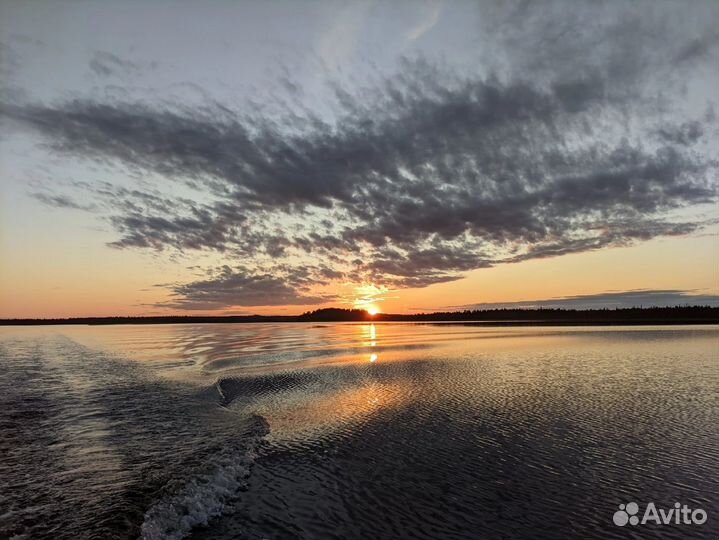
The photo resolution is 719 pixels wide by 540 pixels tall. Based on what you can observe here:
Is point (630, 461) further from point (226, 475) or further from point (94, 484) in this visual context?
point (94, 484)

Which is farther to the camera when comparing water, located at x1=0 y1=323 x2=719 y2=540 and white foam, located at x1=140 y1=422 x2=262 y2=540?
water, located at x1=0 y1=323 x2=719 y2=540

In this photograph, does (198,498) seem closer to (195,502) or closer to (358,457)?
(195,502)

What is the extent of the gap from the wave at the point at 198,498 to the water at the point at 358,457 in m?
0.05

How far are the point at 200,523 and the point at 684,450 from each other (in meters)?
17.2

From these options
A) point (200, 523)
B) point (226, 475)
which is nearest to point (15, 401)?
point (226, 475)

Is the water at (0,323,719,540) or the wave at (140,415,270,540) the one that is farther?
the water at (0,323,719,540)

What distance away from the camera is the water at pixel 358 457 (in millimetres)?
11242

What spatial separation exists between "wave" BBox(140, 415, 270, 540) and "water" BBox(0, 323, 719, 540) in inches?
2.0

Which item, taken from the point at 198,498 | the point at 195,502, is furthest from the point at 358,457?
the point at 195,502

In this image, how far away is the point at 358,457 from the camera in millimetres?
16062

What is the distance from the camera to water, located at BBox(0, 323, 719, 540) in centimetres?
1124

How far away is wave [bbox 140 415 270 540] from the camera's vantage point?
11062 mm

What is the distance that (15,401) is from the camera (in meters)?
25.3

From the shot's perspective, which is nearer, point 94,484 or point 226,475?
point 94,484
